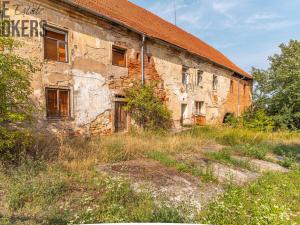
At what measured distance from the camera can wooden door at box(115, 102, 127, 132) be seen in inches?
387

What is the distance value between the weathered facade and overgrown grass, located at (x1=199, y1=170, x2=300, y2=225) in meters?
5.76

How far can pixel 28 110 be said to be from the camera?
533cm

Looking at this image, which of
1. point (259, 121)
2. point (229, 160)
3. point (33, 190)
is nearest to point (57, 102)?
point (33, 190)

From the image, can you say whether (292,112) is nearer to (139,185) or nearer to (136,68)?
(136,68)

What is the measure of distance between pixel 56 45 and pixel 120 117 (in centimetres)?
408

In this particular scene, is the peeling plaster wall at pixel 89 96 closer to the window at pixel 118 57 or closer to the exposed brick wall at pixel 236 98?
the window at pixel 118 57

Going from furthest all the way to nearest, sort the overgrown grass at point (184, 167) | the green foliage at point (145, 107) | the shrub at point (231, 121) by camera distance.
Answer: the shrub at point (231, 121), the green foliage at point (145, 107), the overgrown grass at point (184, 167)

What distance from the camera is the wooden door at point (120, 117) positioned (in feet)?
32.3

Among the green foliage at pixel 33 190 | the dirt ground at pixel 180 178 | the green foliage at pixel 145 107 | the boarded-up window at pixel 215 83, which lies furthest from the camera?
the boarded-up window at pixel 215 83

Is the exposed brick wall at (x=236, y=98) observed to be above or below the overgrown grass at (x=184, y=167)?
above

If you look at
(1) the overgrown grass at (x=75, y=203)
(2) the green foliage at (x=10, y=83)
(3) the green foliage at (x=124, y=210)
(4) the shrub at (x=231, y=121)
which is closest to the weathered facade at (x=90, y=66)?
(2) the green foliage at (x=10, y=83)

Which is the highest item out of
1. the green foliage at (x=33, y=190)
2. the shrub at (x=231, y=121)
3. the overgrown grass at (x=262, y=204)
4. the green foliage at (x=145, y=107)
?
the green foliage at (x=145, y=107)

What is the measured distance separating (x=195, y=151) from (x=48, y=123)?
17.9ft

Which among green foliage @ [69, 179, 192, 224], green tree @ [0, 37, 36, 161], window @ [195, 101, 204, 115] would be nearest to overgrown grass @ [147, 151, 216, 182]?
green foliage @ [69, 179, 192, 224]
